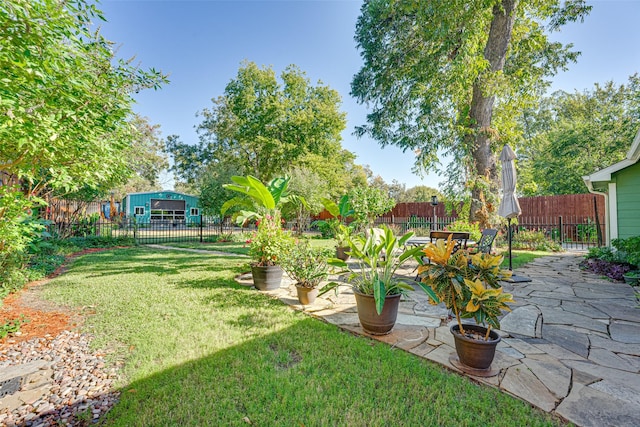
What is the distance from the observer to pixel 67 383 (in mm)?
2344

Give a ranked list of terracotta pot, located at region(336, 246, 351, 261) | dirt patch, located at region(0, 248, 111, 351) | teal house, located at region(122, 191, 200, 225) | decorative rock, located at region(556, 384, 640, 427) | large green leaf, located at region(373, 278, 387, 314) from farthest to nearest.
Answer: teal house, located at region(122, 191, 200, 225) → terracotta pot, located at region(336, 246, 351, 261) → dirt patch, located at region(0, 248, 111, 351) → large green leaf, located at region(373, 278, 387, 314) → decorative rock, located at region(556, 384, 640, 427)

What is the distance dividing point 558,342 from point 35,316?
653 centimetres

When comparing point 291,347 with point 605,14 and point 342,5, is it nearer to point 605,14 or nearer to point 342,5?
point 342,5

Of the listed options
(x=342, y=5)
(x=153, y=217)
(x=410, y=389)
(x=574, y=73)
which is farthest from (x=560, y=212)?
(x=153, y=217)

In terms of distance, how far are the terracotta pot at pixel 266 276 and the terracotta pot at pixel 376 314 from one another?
2.32 metres

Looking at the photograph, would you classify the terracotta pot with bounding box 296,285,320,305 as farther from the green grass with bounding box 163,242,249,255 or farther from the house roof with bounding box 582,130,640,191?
the house roof with bounding box 582,130,640,191

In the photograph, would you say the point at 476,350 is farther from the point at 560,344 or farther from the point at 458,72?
the point at 458,72

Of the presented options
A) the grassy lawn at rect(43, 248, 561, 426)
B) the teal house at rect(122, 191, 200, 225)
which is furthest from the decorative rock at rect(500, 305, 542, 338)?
the teal house at rect(122, 191, 200, 225)

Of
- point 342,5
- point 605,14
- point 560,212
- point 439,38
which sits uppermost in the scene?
point 342,5

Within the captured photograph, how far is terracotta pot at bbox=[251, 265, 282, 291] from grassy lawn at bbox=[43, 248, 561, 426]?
0.80m

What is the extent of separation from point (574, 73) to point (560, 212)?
299 inches

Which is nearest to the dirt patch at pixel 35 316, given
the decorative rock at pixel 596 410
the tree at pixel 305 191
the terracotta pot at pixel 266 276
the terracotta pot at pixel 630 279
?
the terracotta pot at pixel 266 276

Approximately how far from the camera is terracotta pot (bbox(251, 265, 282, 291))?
5113mm

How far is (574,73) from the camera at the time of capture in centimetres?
1041
